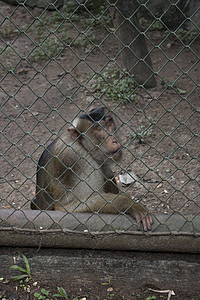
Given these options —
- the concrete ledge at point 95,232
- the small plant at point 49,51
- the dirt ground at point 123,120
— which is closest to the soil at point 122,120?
the dirt ground at point 123,120

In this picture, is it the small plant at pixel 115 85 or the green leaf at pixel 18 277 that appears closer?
the green leaf at pixel 18 277

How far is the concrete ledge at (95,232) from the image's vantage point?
335 cm

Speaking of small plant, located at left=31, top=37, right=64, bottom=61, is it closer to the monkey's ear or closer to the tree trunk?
the tree trunk

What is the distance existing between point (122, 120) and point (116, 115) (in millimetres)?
2439

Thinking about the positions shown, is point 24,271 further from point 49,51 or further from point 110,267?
point 49,51

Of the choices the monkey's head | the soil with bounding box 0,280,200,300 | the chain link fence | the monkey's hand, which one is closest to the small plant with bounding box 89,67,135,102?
the chain link fence

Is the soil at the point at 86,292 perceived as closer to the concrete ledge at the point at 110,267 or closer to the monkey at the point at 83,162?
the concrete ledge at the point at 110,267

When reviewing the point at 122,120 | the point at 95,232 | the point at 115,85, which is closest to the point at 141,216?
the point at 95,232

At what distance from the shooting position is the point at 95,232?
11.1ft

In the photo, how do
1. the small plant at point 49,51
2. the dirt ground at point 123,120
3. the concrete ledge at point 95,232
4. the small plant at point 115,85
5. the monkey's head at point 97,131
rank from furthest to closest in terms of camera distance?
the small plant at point 49,51
the small plant at point 115,85
the dirt ground at point 123,120
the monkey's head at point 97,131
the concrete ledge at point 95,232

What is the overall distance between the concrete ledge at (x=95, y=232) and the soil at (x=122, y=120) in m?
0.21

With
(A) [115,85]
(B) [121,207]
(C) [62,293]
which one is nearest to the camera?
(C) [62,293]

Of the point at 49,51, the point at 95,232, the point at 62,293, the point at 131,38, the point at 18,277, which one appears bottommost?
the point at 18,277

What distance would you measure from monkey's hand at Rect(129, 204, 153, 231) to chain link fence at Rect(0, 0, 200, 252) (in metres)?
0.07
